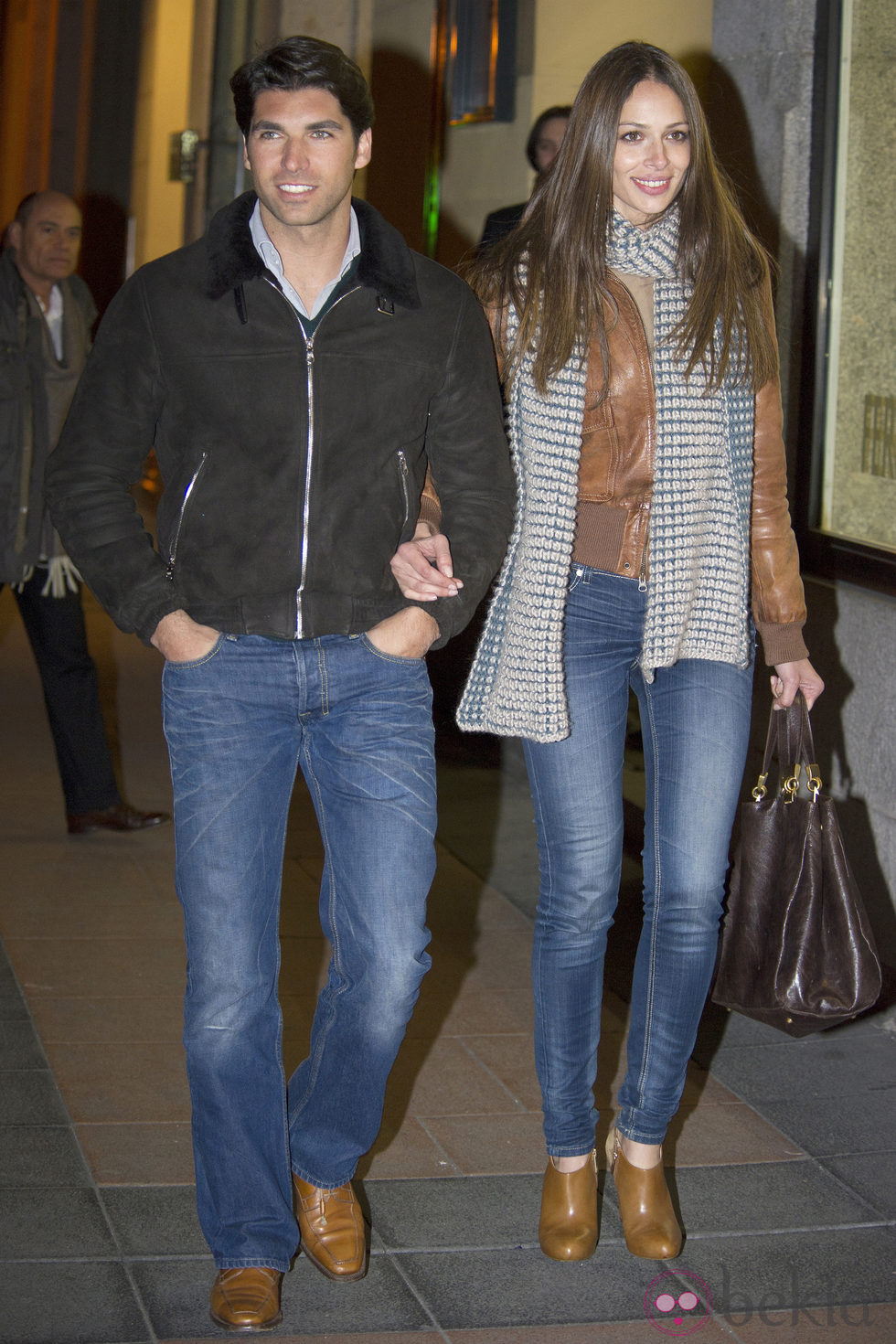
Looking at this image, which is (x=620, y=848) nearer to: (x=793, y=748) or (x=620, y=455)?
(x=793, y=748)

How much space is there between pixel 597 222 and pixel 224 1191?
6.41 feet

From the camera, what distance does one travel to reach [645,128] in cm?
329

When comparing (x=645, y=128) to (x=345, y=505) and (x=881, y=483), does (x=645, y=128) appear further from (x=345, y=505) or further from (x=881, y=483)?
(x=881, y=483)

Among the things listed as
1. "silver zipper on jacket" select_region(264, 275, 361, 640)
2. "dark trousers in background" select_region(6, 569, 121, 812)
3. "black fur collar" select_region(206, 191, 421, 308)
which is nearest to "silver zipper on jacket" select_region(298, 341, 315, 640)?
"silver zipper on jacket" select_region(264, 275, 361, 640)

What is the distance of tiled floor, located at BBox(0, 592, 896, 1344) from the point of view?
3174 mm

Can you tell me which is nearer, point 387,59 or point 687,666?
point 687,666

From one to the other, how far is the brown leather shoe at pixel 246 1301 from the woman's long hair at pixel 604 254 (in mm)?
1749

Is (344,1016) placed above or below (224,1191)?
above

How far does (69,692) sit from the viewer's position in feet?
21.2

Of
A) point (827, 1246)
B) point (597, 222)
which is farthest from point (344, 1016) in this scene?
point (597, 222)

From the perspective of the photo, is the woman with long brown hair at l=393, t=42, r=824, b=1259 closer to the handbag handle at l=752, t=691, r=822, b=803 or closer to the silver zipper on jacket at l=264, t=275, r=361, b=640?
the handbag handle at l=752, t=691, r=822, b=803

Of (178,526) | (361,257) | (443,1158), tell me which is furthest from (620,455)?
(443,1158)

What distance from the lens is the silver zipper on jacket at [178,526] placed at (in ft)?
9.87

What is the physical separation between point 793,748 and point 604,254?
107 cm
